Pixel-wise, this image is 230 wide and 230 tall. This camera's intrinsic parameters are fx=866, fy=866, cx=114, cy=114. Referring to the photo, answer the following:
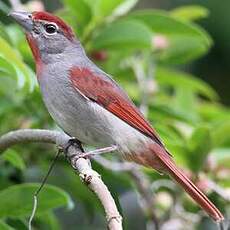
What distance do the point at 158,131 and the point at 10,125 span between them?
0.62 meters

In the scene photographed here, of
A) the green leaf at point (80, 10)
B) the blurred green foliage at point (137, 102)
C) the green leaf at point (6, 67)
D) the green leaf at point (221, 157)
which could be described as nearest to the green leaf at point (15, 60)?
the green leaf at point (6, 67)

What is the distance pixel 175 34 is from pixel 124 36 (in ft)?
1.23

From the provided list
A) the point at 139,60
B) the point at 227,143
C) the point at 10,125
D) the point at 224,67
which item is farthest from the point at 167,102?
the point at 224,67

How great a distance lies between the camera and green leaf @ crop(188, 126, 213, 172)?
335 centimetres

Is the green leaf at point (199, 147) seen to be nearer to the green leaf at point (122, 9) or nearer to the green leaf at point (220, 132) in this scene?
the green leaf at point (220, 132)

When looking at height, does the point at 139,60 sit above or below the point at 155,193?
above

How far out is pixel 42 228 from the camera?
334 centimetres

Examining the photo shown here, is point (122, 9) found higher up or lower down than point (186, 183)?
higher up

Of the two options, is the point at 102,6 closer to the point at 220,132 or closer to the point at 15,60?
the point at 220,132

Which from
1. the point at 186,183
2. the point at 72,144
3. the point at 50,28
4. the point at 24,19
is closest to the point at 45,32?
the point at 50,28

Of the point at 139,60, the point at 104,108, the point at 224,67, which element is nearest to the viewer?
the point at 104,108

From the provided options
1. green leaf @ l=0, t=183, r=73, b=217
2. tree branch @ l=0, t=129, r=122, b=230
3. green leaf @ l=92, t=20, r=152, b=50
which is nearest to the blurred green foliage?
green leaf @ l=92, t=20, r=152, b=50

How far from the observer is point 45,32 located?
3.40 m

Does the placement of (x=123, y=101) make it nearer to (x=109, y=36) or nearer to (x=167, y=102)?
(x=109, y=36)
